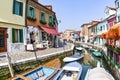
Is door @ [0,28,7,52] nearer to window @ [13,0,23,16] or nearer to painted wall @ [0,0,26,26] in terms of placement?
painted wall @ [0,0,26,26]

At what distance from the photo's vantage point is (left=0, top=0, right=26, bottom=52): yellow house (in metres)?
20.3

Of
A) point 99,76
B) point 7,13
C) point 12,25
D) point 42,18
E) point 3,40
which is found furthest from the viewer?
point 42,18

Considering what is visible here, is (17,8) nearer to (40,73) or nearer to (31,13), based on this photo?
(31,13)

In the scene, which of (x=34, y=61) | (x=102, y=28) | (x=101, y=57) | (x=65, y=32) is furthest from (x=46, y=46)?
(x=65, y=32)

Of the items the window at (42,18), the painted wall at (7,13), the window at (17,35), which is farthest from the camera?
the window at (42,18)

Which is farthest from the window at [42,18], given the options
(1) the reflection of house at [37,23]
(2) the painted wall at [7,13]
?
(2) the painted wall at [7,13]

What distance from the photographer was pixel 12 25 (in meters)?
21.8

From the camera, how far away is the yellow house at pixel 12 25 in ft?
66.7

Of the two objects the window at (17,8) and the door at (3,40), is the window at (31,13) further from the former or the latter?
the door at (3,40)

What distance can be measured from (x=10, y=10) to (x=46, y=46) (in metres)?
9.55

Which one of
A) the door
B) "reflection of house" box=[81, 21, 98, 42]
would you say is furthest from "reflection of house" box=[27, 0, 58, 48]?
"reflection of house" box=[81, 21, 98, 42]

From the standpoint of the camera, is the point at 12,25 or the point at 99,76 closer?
the point at 99,76

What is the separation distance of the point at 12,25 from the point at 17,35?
161 centimetres

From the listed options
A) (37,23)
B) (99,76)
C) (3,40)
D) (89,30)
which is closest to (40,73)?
(99,76)
